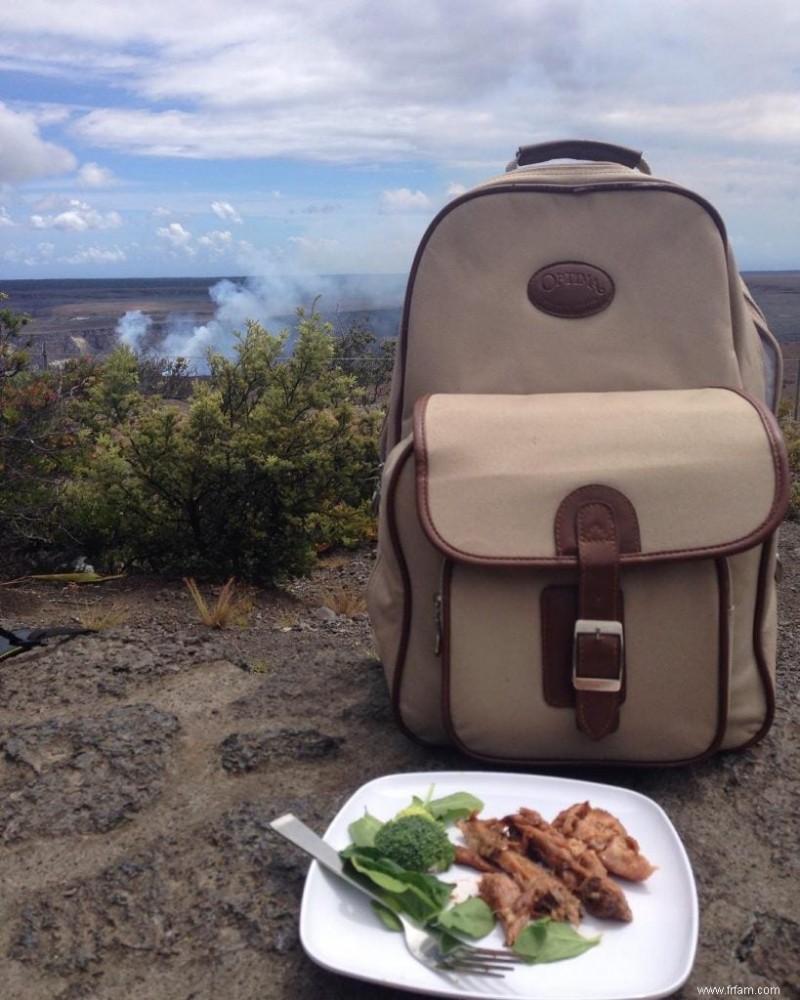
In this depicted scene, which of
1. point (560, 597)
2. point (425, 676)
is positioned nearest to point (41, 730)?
point (425, 676)

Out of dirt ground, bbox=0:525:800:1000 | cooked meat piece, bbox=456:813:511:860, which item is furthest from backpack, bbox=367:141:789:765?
cooked meat piece, bbox=456:813:511:860

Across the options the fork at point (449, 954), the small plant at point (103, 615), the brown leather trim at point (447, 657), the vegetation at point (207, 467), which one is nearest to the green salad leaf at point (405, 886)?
the fork at point (449, 954)

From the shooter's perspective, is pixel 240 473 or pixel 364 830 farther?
pixel 240 473

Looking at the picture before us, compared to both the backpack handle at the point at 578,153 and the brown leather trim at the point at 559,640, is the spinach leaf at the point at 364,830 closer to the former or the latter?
the brown leather trim at the point at 559,640

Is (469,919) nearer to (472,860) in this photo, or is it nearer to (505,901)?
(505,901)

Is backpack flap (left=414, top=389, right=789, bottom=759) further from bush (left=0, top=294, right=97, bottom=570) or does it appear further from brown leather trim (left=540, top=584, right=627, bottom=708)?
bush (left=0, top=294, right=97, bottom=570)

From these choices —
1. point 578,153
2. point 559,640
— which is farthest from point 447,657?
point 578,153

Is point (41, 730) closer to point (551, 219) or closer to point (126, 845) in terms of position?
point (126, 845)
